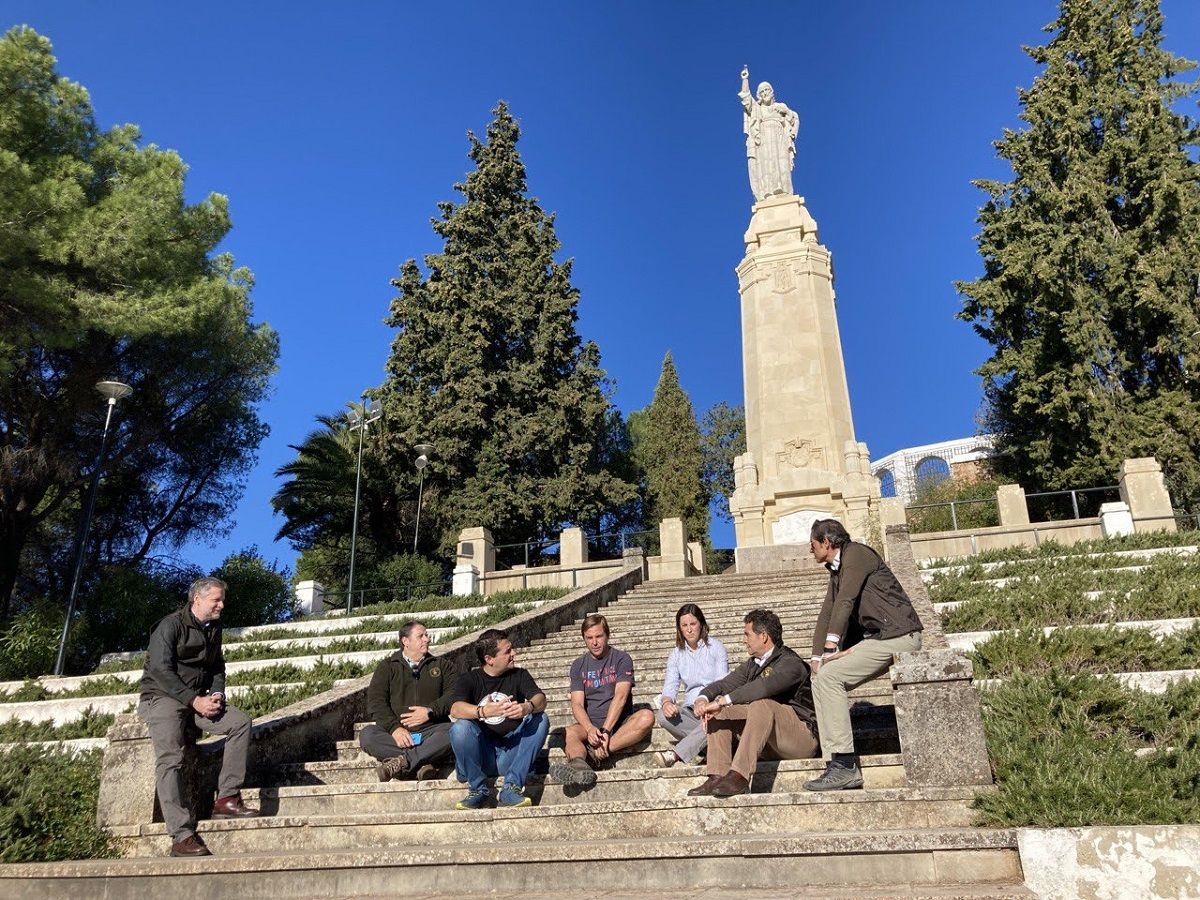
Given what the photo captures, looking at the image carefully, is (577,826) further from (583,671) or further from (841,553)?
(841,553)

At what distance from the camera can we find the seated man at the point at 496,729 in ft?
17.0

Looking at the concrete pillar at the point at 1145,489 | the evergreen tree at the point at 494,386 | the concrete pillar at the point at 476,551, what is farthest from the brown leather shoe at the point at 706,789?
the evergreen tree at the point at 494,386

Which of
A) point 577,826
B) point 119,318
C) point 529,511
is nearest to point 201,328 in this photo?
point 119,318

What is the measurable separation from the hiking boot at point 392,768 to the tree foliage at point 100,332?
14087 mm

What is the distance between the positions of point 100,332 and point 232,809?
17.3m

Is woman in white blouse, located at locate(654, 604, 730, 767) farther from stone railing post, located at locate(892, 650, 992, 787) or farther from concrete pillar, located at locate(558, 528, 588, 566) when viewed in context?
concrete pillar, located at locate(558, 528, 588, 566)

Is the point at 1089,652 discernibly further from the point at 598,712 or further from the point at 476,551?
the point at 476,551

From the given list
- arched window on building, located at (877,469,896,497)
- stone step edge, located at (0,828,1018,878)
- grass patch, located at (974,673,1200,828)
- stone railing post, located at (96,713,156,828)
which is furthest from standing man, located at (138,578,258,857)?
arched window on building, located at (877,469,896,497)

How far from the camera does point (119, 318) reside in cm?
1708

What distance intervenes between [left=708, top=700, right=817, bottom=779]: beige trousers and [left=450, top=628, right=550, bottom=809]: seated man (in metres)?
1.15

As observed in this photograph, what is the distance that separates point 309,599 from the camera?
19.7 metres

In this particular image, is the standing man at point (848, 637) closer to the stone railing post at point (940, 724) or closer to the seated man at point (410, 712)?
the stone railing post at point (940, 724)

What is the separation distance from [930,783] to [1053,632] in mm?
3269

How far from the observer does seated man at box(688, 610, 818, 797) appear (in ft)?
15.9
